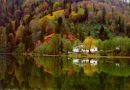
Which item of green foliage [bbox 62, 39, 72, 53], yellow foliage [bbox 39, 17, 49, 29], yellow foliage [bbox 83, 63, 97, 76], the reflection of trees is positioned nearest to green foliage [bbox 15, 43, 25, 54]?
yellow foliage [bbox 39, 17, 49, 29]

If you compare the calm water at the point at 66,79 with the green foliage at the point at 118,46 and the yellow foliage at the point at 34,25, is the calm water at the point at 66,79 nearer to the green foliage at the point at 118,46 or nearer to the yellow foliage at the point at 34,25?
the green foliage at the point at 118,46

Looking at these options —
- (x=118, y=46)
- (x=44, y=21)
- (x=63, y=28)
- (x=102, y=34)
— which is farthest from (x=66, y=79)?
(x=44, y=21)

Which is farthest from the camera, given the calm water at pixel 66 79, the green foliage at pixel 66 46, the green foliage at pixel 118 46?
the green foliage at pixel 66 46

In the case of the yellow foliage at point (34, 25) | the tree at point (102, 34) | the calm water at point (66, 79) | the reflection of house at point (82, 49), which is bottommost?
the calm water at point (66, 79)

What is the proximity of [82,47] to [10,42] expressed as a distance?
51.9 m

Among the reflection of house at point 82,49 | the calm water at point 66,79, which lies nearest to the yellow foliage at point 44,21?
the reflection of house at point 82,49

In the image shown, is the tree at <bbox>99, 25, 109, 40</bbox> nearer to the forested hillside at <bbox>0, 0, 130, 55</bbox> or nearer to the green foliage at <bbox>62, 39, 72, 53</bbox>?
the forested hillside at <bbox>0, 0, 130, 55</bbox>

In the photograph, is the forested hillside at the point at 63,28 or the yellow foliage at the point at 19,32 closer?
the forested hillside at the point at 63,28

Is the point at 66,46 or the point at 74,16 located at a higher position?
the point at 74,16

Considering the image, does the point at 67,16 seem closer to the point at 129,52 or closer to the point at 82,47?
the point at 82,47

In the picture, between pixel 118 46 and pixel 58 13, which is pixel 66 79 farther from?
pixel 58 13

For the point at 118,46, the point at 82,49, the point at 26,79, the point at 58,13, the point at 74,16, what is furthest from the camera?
the point at 58,13

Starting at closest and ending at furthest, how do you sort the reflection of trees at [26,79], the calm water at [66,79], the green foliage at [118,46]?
the calm water at [66,79]
the reflection of trees at [26,79]
the green foliage at [118,46]

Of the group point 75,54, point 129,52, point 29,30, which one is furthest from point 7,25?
point 129,52
